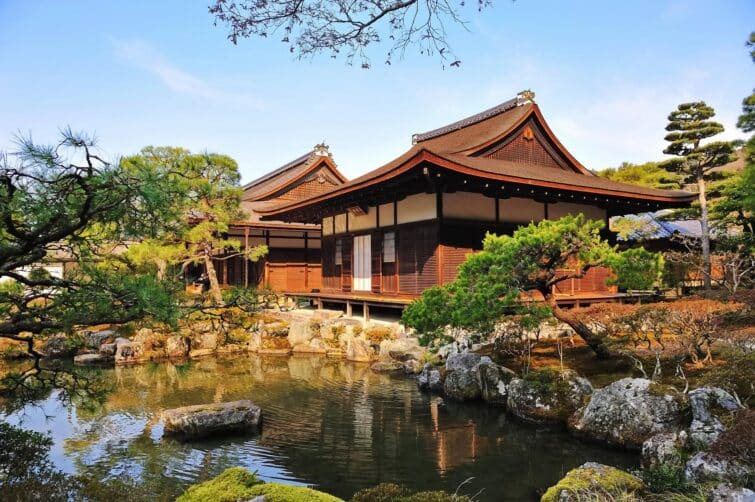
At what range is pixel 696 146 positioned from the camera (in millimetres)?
18109

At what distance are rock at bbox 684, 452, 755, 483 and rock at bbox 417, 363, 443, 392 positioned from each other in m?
5.45

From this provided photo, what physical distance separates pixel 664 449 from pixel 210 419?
611cm

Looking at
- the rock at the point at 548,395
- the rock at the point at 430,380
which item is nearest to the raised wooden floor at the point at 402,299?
the rock at the point at 430,380

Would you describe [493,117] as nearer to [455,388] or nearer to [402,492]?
[455,388]

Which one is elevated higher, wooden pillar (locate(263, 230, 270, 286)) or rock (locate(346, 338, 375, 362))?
wooden pillar (locate(263, 230, 270, 286))

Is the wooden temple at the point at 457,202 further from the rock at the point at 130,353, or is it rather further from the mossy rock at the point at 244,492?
the mossy rock at the point at 244,492

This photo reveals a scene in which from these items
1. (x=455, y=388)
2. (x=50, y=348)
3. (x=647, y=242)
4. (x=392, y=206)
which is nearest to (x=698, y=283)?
(x=647, y=242)

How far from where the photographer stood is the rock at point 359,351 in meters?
13.2

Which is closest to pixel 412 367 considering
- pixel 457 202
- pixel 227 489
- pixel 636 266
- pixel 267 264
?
pixel 457 202

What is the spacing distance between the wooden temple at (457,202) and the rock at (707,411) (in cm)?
717

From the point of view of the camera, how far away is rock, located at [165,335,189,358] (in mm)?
14000

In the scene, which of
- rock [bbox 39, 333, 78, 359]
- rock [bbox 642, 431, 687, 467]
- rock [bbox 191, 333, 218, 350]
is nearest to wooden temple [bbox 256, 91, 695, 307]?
rock [bbox 191, 333, 218, 350]

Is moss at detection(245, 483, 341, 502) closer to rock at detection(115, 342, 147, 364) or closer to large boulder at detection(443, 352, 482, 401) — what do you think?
large boulder at detection(443, 352, 482, 401)

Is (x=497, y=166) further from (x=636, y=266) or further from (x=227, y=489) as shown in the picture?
(x=227, y=489)
